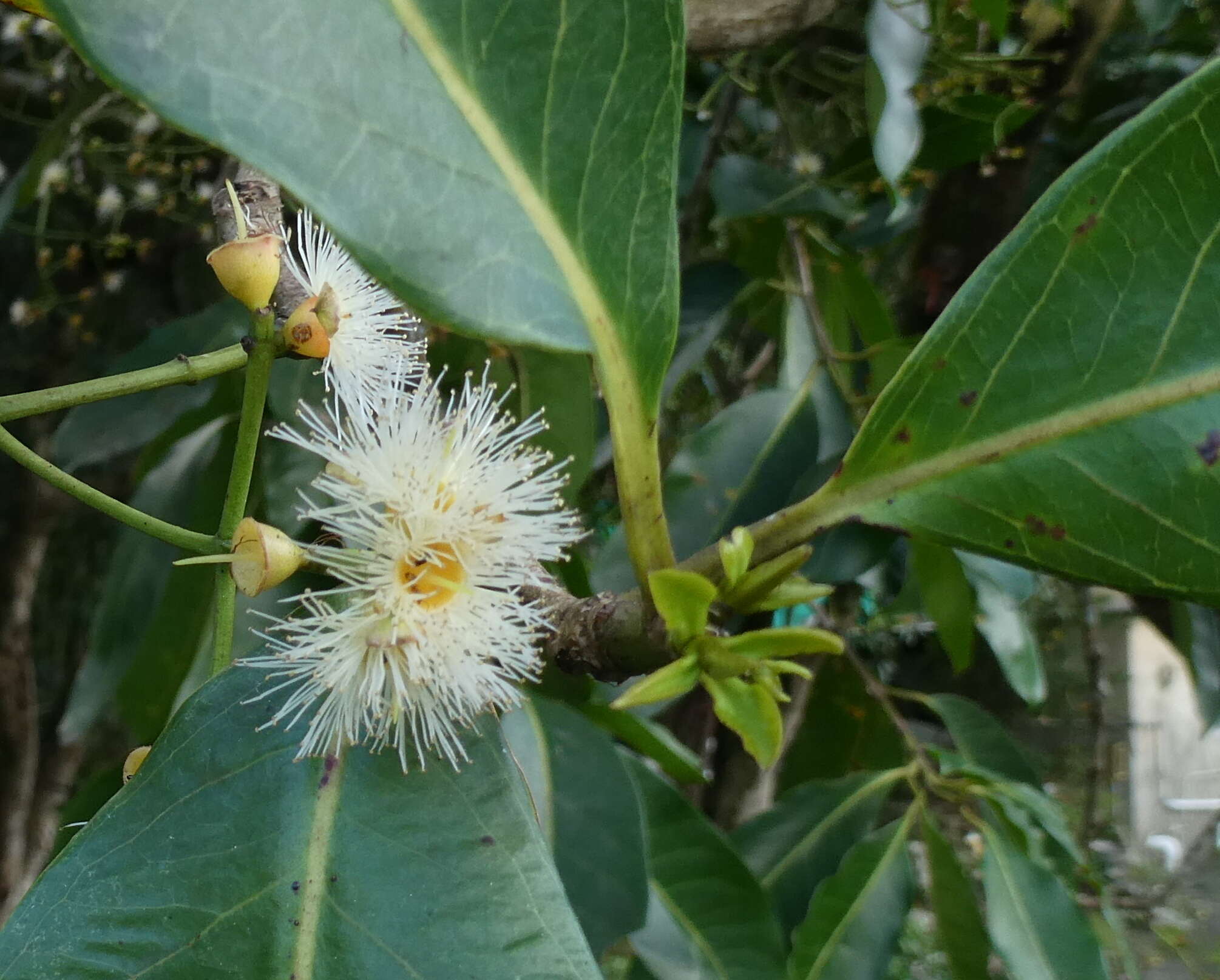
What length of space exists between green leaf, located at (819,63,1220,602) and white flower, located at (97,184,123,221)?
1353 millimetres

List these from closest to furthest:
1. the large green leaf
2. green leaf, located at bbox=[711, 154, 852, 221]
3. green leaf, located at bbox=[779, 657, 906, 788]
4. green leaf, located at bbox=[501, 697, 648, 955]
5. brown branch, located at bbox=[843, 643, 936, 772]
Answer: the large green leaf < green leaf, located at bbox=[501, 697, 648, 955] < green leaf, located at bbox=[711, 154, 852, 221] < brown branch, located at bbox=[843, 643, 936, 772] < green leaf, located at bbox=[779, 657, 906, 788]

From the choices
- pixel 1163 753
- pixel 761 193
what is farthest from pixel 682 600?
pixel 1163 753

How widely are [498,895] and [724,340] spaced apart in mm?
1424

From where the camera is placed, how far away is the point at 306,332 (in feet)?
1.09

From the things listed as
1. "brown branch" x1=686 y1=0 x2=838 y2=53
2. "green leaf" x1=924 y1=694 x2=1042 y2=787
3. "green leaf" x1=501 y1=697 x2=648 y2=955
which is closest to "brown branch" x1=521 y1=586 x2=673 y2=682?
"green leaf" x1=501 y1=697 x2=648 y2=955

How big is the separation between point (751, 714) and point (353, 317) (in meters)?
0.26

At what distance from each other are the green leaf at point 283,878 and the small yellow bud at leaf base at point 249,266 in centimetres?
14

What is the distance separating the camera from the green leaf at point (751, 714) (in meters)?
0.31

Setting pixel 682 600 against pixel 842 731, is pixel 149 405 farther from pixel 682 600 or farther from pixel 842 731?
pixel 842 731

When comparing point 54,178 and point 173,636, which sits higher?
point 54,178

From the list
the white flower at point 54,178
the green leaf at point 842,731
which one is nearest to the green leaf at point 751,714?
the green leaf at point 842,731

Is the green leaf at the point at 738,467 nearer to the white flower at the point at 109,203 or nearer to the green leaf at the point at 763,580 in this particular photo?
the green leaf at the point at 763,580

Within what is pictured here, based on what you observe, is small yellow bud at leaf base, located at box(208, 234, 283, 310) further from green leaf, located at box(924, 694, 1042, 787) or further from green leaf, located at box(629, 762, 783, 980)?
green leaf, located at box(924, 694, 1042, 787)

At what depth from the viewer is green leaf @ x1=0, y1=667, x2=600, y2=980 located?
30 cm
